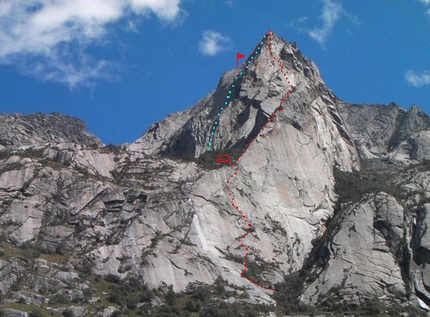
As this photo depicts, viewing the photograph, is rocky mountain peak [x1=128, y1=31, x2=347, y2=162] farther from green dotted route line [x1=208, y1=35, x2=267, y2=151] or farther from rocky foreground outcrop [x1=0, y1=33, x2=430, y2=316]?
rocky foreground outcrop [x1=0, y1=33, x2=430, y2=316]

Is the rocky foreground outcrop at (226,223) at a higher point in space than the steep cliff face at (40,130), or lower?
lower

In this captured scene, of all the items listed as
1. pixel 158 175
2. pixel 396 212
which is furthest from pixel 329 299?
pixel 158 175

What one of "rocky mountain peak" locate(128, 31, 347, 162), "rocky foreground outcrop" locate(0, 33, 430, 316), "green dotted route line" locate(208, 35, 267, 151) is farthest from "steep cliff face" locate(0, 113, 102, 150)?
"rocky foreground outcrop" locate(0, 33, 430, 316)

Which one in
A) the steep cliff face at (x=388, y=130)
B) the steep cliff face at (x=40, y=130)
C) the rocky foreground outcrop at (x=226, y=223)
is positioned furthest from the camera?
the steep cliff face at (x=388, y=130)

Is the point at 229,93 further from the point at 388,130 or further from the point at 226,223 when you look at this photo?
the point at 226,223

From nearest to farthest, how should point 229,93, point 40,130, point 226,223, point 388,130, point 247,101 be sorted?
point 226,223 → point 247,101 → point 229,93 → point 40,130 → point 388,130

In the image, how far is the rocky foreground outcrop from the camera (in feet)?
305

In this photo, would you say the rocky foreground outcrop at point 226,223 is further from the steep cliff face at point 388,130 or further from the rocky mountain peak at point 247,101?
the steep cliff face at point 388,130

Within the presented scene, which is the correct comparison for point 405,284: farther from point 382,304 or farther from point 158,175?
point 158,175

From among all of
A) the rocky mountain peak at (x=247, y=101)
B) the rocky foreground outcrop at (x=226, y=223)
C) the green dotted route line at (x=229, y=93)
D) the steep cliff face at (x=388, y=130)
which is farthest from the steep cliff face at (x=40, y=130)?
the steep cliff face at (x=388, y=130)

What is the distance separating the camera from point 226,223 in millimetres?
108250

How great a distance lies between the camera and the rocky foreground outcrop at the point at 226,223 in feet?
305

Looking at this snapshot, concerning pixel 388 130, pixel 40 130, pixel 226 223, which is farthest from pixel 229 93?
pixel 226 223

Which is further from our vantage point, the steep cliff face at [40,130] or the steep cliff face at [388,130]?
the steep cliff face at [388,130]
